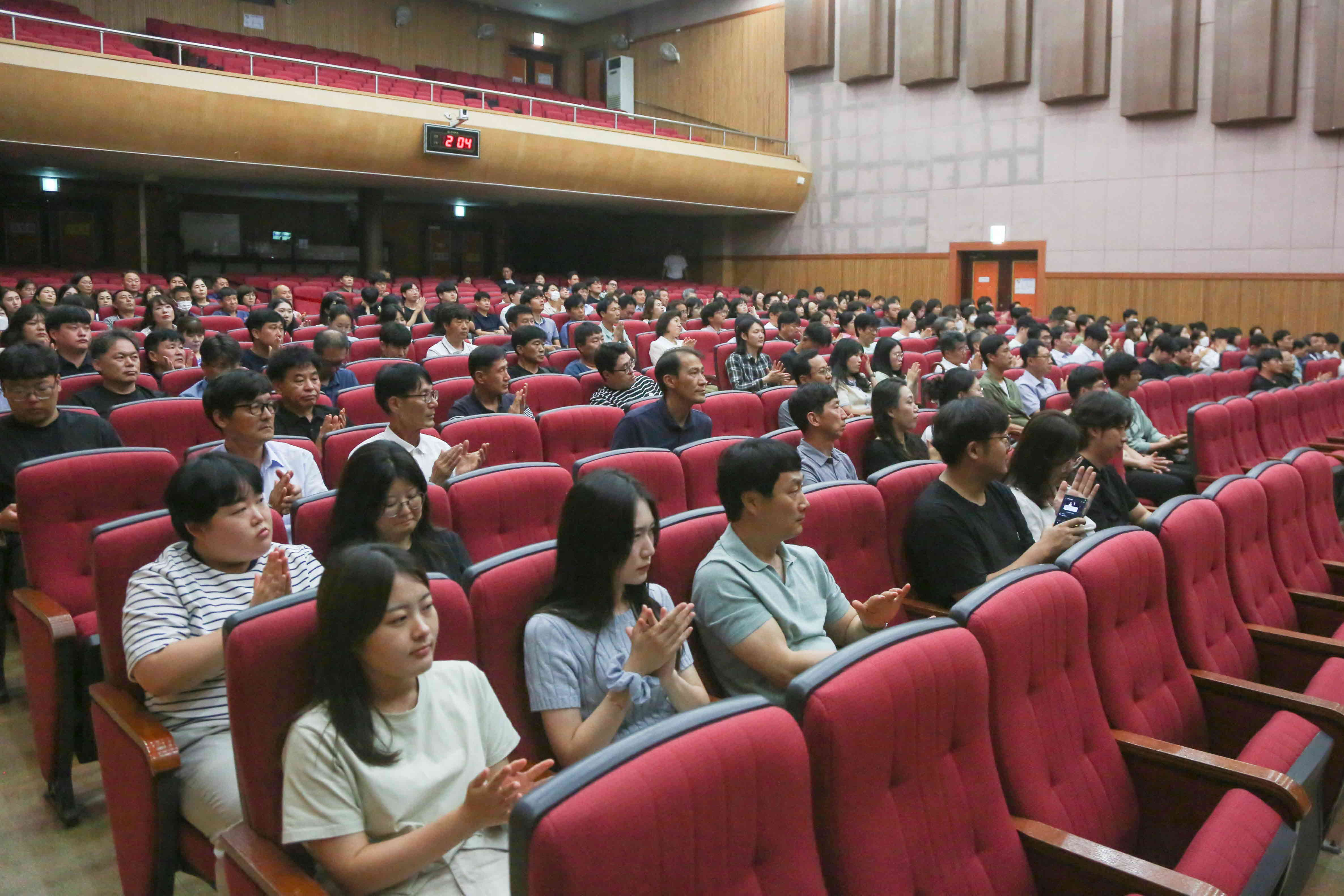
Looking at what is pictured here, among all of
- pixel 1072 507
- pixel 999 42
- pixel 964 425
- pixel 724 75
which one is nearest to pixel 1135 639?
pixel 1072 507

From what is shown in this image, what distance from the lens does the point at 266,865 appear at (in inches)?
58.4

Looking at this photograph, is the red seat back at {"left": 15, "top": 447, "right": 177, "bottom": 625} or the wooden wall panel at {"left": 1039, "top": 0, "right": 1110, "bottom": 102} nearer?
the red seat back at {"left": 15, "top": 447, "right": 177, "bottom": 625}

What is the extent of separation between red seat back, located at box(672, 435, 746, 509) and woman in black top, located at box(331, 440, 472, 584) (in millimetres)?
1277

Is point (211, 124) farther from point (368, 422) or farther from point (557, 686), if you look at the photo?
point (557, 686)

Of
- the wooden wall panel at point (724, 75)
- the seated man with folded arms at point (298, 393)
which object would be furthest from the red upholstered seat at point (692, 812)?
the wooden wall panel at point (724, 75)

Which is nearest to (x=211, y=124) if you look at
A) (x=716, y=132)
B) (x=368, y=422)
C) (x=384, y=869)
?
(x=368, y=422)

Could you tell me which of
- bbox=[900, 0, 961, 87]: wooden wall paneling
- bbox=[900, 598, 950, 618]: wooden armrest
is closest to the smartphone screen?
→ bbox=[900, 598, 950, 618]: wooden armrest

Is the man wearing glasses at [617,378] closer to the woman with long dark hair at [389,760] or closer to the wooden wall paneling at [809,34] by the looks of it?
the woman with long dark hair at [389,760]

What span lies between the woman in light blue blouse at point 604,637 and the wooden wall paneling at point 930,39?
14.0 metres

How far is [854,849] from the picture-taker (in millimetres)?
1465

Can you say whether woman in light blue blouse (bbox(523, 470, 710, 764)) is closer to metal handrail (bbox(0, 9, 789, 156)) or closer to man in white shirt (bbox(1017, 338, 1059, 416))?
man in white shirt (bbox(1017, 338, 1059, 416))

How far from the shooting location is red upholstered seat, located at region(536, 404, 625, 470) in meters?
4.13

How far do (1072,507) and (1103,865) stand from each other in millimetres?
1280

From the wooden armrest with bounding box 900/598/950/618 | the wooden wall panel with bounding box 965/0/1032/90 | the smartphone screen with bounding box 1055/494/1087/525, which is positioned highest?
the wooden wall panel with bounding box 965/0/1032/90
